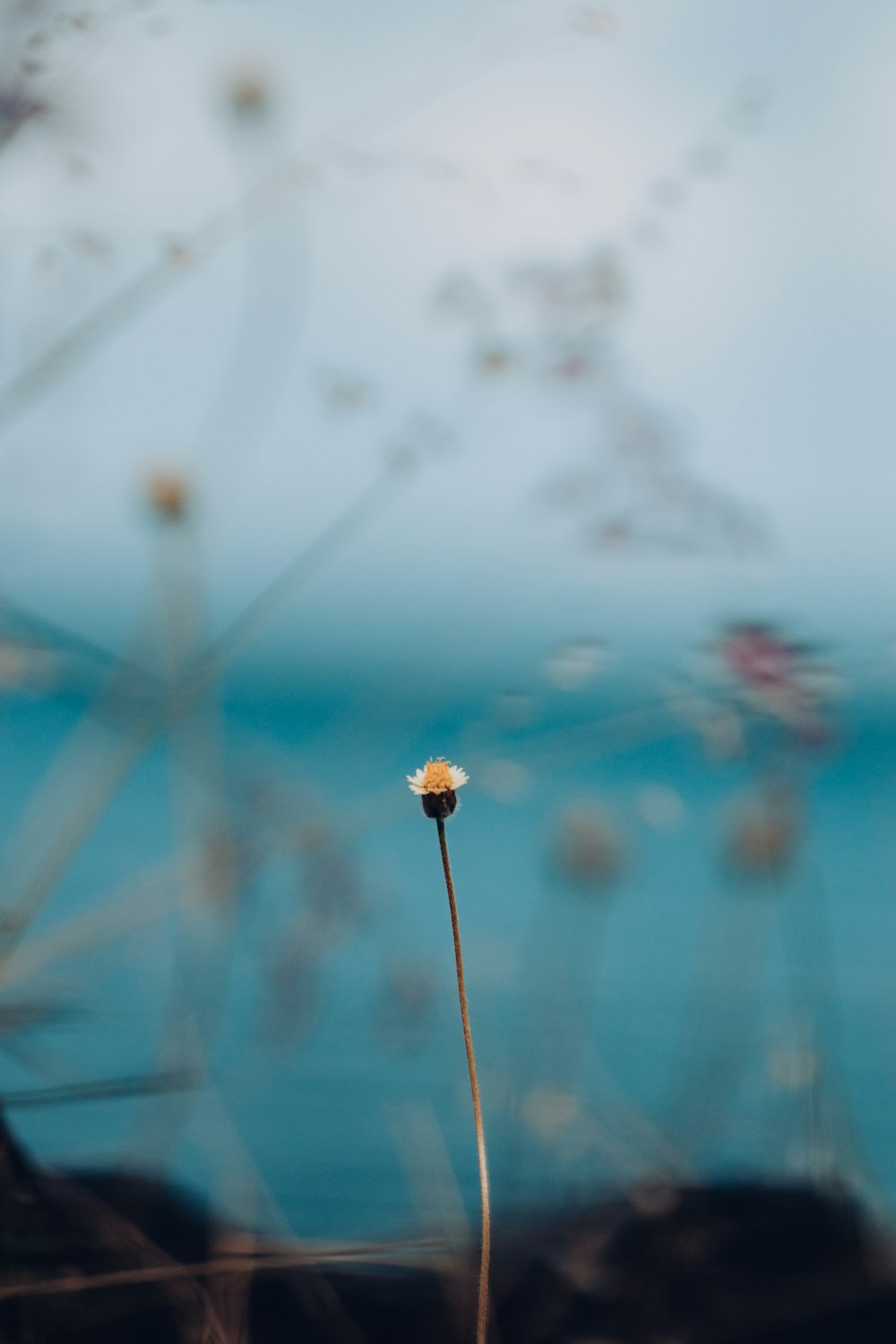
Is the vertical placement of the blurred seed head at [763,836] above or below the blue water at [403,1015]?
above

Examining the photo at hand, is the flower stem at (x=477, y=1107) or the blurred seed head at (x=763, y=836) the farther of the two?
the blurred seed head at (x=763, y=836)

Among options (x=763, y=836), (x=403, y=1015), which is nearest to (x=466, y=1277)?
(x=403, y=1015)

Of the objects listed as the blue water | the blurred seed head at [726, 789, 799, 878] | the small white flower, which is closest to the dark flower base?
the small white flower

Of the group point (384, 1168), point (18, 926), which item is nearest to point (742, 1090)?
point (384, 1168)

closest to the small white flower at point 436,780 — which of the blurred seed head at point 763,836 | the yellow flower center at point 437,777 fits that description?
the yellow flower center at point 437,777

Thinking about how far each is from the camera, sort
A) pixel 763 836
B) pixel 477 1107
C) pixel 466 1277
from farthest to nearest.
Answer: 1. pixel 763 836
2. pixel 466 1277
3. pixel 477 1107

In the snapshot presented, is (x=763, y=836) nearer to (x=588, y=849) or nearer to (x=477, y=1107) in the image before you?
(x=588, y=849)

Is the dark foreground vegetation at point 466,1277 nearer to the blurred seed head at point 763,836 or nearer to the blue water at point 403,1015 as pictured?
the blue water at point 403,1015

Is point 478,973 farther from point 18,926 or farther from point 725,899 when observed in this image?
point 18,926
